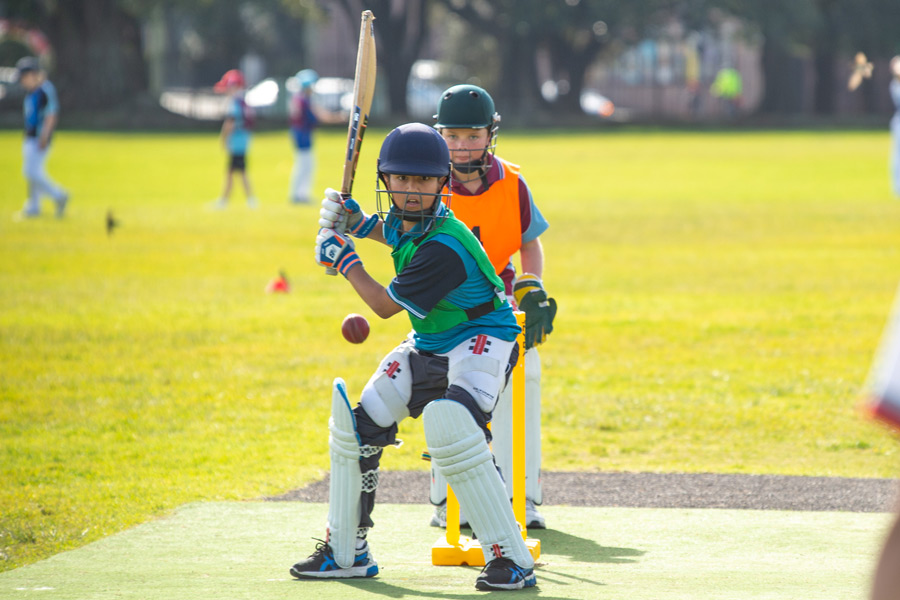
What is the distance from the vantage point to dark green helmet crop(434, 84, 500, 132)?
539 cm

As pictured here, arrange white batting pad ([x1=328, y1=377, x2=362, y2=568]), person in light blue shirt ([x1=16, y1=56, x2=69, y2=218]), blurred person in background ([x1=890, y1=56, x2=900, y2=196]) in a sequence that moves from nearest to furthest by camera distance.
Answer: white batting pad ([x1=328, y1=377, x2=362, y2=568])
person in light blue shirt ([x1=16, y1=56, x2=69, y2=218])
blurred person in background ([x1=890, y1=56, x2=900, y2=196])

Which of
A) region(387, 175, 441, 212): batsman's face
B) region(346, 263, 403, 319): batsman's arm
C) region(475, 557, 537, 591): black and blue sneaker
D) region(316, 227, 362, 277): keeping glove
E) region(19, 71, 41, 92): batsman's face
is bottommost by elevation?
region(475, 557, 537, 591): black and blue sneaker

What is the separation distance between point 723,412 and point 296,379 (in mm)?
3331

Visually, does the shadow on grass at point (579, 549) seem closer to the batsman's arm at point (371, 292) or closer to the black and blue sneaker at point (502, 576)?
the black and blue sneaker at point (502, 576)

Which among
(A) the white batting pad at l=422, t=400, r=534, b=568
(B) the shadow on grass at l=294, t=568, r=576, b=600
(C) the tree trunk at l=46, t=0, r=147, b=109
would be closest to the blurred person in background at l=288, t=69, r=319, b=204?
(B) the shadow on grass at l=294, t=568, r=576, b=600

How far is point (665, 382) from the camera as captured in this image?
30.4 feet

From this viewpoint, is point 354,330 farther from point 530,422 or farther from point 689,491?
point 689,491

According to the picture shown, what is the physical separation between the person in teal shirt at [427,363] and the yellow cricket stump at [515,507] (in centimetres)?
19

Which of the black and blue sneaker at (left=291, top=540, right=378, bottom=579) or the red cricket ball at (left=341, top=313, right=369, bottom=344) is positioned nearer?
the black and blue sneaker at (left=291, top=540, right=378, bottom=579)

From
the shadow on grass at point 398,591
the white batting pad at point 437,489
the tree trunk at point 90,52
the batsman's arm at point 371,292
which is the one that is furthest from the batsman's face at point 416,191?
the tree trunk at point 90,52

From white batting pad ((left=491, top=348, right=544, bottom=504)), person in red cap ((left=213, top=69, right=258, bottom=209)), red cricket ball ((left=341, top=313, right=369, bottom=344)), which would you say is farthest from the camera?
person in red cap ((left=213, top=69, right=258, bottom=209))

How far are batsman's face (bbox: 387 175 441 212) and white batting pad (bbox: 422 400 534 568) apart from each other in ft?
2.54

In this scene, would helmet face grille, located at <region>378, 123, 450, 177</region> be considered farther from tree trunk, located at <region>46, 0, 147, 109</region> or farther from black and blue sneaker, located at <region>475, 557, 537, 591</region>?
tree trunk, located at <region>46, 0, 147, 109</region>

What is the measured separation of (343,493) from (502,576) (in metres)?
0.71
